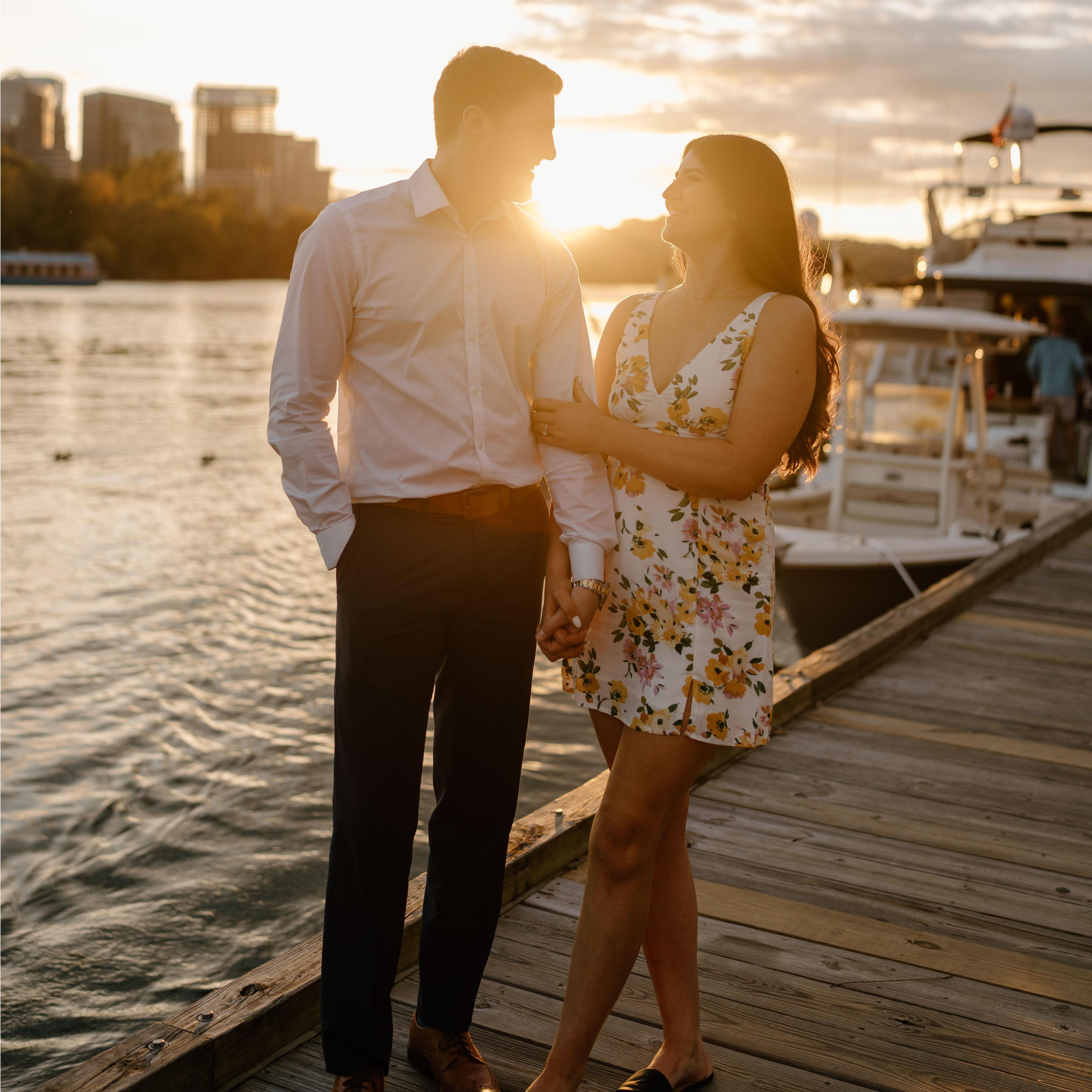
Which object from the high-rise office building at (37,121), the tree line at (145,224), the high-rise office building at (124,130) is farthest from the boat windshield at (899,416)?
the high-rise office building at (124,130)

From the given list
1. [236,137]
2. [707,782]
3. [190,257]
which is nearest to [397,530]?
[707,782]

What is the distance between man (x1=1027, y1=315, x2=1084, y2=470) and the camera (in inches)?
613

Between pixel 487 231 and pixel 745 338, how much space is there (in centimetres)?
54

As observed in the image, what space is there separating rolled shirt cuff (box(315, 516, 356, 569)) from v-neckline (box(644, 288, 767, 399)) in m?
0.64

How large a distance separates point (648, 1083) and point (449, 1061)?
0.41 m

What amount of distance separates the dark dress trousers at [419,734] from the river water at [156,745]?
9.40 feet

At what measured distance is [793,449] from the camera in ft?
8.07

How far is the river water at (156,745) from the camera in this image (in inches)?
217

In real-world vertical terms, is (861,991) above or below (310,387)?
below

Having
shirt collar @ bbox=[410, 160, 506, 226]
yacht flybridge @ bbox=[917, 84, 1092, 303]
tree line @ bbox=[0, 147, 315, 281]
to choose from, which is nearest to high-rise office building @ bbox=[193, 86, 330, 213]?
tree line @ bbox=[0, 147, 315, 281]

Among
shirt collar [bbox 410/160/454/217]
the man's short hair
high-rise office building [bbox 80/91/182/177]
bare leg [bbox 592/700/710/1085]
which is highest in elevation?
high-rise office building [bbox 80/91/182/177]

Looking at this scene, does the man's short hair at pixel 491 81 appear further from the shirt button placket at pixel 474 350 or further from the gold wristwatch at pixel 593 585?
the gold wristwatch at pixel 593 585

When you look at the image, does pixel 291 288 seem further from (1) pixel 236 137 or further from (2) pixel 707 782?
(1) pixel 236 137

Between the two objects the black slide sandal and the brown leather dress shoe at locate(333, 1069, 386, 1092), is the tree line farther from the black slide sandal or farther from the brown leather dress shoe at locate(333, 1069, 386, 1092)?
the black slide sandal
